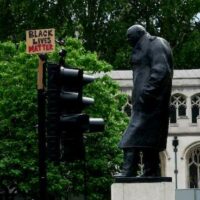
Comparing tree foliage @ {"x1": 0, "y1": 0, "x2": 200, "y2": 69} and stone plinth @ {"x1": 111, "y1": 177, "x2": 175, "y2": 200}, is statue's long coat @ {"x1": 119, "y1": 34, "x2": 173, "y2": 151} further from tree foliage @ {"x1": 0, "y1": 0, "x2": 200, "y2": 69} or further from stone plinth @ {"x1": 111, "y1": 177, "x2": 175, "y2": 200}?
tree foliage @ {"x1": 0, "y1": 0, "x2": 200, "y2": 69}

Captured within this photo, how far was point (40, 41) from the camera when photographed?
10.6 m

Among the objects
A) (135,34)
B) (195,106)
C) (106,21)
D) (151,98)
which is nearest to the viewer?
(151,98)

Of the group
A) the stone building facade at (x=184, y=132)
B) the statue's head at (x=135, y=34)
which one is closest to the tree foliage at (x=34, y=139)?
the stone building facade at (x=184, y=132)

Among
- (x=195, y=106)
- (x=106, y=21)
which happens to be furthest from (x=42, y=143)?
(x=106, y=21)

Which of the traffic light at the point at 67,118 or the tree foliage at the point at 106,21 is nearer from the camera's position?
the traffic light at the point at 67,118

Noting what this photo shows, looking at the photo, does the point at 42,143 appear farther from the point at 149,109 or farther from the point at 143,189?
the point at 149,109

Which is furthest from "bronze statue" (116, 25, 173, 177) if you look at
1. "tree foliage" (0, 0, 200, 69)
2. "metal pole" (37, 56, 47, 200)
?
"tree foliage" (0, 0, 200, 69)

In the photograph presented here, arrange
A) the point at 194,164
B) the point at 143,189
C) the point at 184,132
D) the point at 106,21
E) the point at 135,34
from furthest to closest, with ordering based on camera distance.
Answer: the point at 106,21
the point at 184,132
the point at 194,164
the point at 135,34
the point at 143,189

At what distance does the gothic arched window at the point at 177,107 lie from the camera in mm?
50062

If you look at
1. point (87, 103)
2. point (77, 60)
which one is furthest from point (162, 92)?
point (77, 60)

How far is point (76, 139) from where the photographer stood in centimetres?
837

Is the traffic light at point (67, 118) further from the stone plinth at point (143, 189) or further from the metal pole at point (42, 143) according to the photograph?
the stone plinth at point (143, 189)

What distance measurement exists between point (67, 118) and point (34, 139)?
2878cm

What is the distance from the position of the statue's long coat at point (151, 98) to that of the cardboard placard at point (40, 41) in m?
4.13
